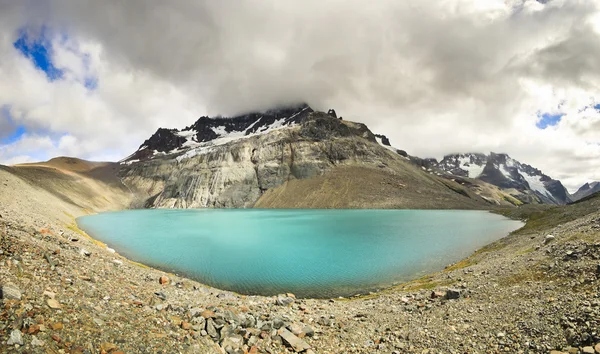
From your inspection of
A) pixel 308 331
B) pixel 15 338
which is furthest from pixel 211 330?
pixel 15 338

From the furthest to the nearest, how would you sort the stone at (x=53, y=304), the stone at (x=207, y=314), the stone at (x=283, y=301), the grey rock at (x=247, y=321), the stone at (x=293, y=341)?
the stone at (x=283, y=301) < the grey rock at (x=247, y=321) < the stone at (x=207, y=314) < the stone at (x=293, y=341) < the stone at (x=53, y=304)

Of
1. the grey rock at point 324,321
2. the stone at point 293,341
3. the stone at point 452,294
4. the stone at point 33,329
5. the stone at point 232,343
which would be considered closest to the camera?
the stone at point 33,329

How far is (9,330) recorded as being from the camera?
7117 millimetres

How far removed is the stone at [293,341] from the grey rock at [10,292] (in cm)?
881

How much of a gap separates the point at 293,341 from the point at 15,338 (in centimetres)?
856

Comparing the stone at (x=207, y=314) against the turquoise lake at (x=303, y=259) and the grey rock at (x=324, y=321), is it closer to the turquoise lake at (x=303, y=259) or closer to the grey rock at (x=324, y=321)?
the grey rock at (x=324, y=321)

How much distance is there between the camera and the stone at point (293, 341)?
11.4 metres

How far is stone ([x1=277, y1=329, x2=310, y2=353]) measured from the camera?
11.4 meters

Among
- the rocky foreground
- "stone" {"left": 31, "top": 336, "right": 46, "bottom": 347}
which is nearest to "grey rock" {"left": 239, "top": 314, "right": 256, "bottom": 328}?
the rocky foreground

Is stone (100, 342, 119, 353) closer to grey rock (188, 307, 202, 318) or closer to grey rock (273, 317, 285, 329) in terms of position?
grey rock (188, 307, 202, 318)

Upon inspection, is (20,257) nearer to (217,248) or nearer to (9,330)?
(9,330)

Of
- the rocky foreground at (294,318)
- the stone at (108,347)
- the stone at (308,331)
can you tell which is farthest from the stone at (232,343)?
the stone at (108,347)

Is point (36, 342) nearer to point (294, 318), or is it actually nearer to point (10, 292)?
point (10, 292)

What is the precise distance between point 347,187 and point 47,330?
17877 centimetres
